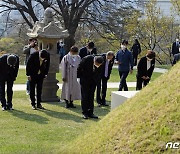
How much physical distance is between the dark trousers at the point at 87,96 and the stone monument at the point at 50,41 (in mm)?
3020

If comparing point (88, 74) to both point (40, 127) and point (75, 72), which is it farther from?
point (75, 72)

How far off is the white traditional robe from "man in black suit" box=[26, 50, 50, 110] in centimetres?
55

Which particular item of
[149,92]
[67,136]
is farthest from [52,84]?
[149,92]

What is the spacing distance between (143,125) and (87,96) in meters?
5.24

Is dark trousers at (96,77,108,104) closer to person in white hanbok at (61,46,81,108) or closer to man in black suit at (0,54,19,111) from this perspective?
person in white hanbok at (61,46,81,108)

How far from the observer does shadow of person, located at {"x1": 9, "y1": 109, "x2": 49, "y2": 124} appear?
32.8 feet

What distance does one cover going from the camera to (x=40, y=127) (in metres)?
9.16

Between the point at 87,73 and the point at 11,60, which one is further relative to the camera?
the point at 11,60

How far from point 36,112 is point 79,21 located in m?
23.5

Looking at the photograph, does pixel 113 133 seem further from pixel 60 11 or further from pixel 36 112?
pixel 60 11

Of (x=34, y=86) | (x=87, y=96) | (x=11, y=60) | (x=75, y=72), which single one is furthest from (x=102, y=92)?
(x=11, y=60)

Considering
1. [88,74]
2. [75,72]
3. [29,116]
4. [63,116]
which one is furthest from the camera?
[75,72]

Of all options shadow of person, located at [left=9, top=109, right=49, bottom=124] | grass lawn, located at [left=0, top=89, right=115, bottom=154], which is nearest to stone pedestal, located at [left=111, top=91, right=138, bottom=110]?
grass lawn, located at [left=0, top=89, right=115, bottom=154]

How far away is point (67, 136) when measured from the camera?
27.0 ft
